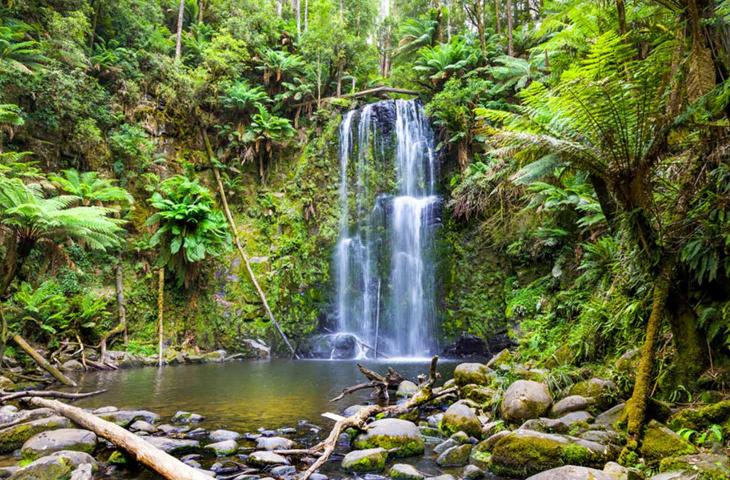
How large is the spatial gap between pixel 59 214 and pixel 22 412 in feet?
9.68

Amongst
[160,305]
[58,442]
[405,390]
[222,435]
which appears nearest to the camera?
[58,442]

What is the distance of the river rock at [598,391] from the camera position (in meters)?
4.31

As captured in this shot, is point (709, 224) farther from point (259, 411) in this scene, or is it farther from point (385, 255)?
point (385, 255)

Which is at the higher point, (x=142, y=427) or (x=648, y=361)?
(x=648, y=361)

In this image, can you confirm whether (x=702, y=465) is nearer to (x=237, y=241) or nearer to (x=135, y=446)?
(x=135, y=446)

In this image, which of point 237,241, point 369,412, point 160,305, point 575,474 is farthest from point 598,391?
point 237,241

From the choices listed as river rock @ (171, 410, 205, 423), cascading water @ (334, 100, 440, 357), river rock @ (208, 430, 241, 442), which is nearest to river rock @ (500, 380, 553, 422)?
river rock @ (208, 430, 241, 442)

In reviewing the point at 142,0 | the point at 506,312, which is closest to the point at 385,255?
the point at 506,312

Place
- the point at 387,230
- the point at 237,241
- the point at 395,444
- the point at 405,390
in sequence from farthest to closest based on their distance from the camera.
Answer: the point at 387,230
the point at 237,241
the point at 405,390
the point at 395,444

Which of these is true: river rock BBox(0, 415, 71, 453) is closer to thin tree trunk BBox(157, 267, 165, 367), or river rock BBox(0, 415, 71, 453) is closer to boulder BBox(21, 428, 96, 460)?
boulder BBox(21, 428, 96, 460)

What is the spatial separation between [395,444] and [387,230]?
1098cm

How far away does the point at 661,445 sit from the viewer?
3.07 m

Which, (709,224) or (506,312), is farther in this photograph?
(506,312)

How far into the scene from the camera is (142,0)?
50.6 feet
